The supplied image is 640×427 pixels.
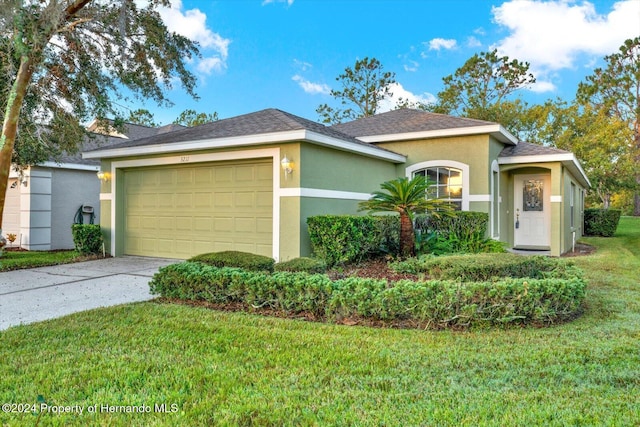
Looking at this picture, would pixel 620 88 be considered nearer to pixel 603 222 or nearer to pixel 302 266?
pixel 603 222

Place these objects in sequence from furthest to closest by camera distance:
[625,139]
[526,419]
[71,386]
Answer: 1. [625,139]
2. [71,386]
3. [526,419]

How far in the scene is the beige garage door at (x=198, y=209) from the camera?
A: 8.96 meters

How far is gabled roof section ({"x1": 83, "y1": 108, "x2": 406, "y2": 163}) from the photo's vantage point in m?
8.26

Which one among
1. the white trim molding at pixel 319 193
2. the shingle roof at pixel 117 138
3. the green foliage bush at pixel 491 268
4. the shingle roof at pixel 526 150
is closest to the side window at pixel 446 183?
the shingle roof at pixel 526 150

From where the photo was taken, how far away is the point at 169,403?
2691mm

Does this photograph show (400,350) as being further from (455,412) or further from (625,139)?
(625,139)

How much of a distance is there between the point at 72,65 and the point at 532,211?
13.3 m

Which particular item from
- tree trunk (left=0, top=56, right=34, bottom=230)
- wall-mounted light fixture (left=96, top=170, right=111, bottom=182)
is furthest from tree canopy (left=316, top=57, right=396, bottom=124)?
tree trunk (left=0, top=56, right=34, bottom=230)

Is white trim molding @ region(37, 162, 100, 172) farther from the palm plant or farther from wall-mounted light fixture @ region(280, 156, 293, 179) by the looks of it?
the palm plant

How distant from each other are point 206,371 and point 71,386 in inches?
35.9

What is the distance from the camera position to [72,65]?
10156mm

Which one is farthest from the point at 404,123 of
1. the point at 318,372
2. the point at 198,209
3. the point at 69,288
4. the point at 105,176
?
the point at 318,372

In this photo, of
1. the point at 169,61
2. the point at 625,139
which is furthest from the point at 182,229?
the point at 625,139

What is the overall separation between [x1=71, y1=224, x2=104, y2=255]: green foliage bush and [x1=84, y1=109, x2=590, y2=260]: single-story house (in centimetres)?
27
